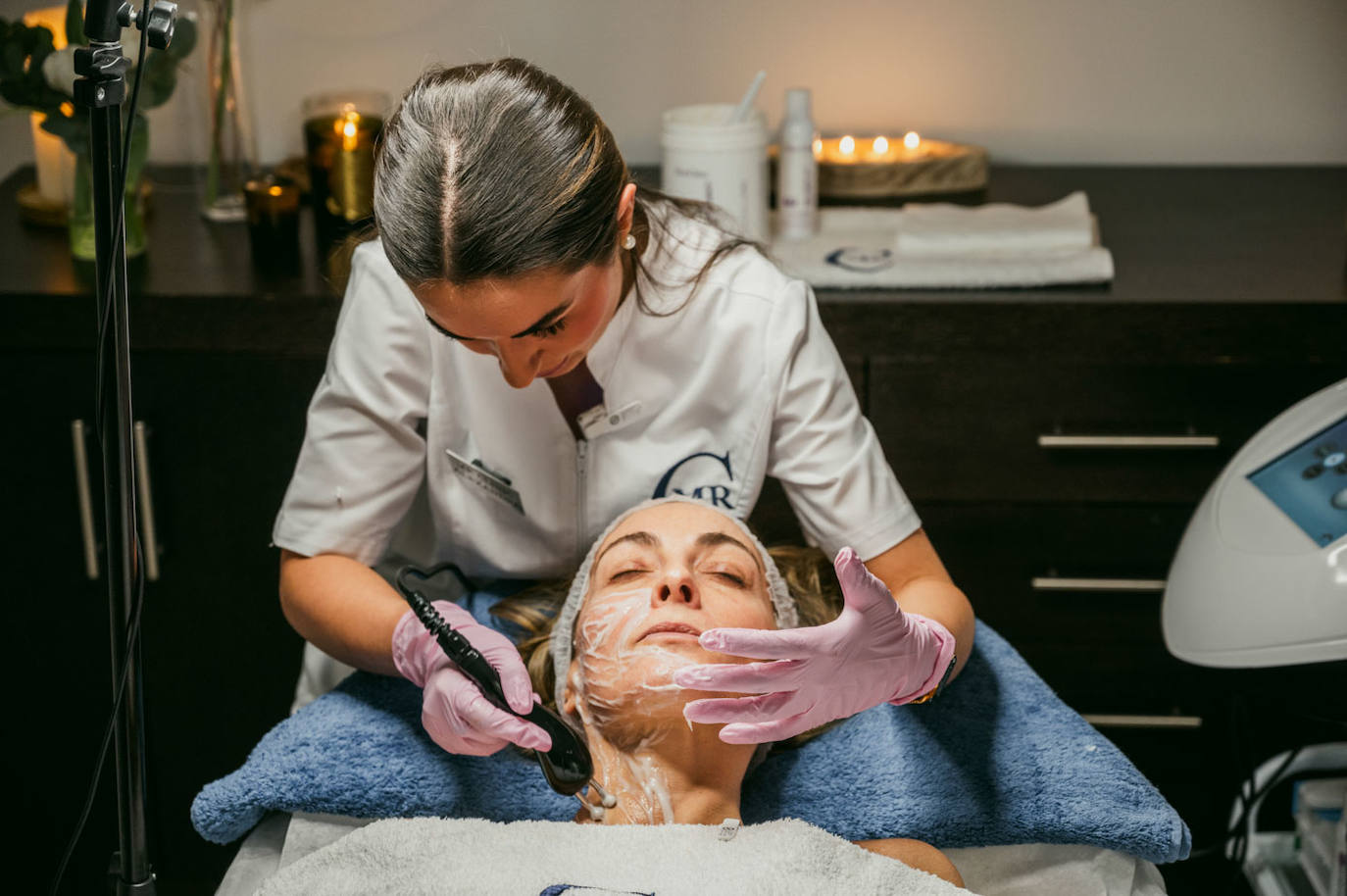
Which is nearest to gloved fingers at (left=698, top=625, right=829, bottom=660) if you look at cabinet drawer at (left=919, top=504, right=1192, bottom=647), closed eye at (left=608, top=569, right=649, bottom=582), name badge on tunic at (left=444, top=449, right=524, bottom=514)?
closed eye at (left=608, top=569, right=649, bottom=582)

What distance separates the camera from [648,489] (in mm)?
1515

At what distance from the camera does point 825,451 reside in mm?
1450

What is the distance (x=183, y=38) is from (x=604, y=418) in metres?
0.97

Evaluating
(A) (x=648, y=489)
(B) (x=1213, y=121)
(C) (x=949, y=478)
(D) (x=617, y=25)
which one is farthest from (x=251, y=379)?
(B) (x=1213, y=121)

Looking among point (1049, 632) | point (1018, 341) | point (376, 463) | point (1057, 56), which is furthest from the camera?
point (1057, 56)

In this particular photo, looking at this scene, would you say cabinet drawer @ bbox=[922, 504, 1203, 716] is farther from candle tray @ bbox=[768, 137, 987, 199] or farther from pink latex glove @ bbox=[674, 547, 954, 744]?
pink latex glove @ bbox=[674, 547, 954, 744]

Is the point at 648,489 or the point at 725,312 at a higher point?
the point at 725,312

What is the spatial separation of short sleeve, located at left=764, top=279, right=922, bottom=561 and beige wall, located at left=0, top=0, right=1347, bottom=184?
2.87ft

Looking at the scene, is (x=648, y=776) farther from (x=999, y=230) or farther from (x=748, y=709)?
(x=999, y=230)

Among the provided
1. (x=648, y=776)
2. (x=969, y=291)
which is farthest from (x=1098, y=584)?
(x=648, y=776)

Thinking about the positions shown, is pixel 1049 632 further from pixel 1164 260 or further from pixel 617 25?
pixel 617 25

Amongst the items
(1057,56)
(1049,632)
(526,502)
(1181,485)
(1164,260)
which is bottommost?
(1049,632)

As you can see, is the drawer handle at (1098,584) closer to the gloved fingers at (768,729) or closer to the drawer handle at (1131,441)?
the drawer handle at (1131,441)

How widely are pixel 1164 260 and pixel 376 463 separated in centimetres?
114
